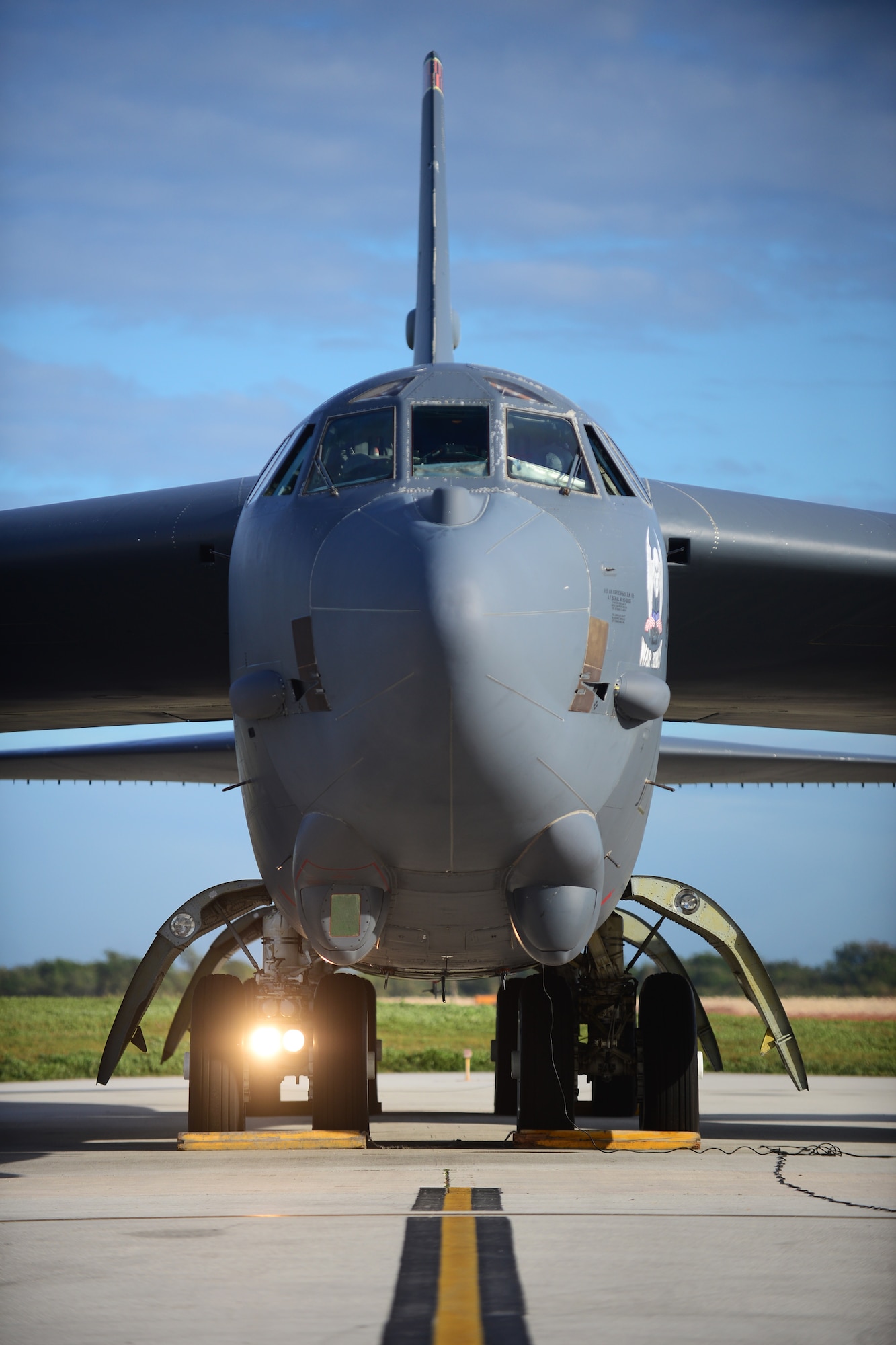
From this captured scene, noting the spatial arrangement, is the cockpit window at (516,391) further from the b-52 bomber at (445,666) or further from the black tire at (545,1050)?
the black tire at (545,1050)

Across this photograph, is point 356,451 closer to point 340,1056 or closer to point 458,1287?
point 340,1056

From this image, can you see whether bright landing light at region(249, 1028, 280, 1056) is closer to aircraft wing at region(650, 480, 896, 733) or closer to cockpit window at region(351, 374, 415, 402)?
aircraft wing at region(650, 480, 896, 733)

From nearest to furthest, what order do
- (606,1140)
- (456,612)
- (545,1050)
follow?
(456,612) < (606,1140) < (545,1050)

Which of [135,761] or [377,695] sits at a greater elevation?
[135,761]

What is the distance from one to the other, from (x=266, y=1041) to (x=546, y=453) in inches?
266

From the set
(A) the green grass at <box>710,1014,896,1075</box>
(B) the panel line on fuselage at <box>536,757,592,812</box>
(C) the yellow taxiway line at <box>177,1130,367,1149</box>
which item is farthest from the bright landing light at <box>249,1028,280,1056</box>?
(A) the green grass at <box>710,1014,896,1075</box>

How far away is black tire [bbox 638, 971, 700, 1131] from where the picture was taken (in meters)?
10.0

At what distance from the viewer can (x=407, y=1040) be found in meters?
40.2

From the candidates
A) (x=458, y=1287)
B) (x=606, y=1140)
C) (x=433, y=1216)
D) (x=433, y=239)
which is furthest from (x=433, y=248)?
(x=458, y=1287)

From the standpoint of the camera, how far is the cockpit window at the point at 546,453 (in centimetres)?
790

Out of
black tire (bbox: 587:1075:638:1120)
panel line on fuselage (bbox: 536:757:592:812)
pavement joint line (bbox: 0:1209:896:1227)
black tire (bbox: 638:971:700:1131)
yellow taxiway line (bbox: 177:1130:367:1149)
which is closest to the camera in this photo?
pavement joint line (bbox: 0:1209:896:1227)

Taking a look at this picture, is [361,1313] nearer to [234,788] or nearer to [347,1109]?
[234,788]

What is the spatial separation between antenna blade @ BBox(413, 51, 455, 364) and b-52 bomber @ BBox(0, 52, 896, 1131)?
58 mm

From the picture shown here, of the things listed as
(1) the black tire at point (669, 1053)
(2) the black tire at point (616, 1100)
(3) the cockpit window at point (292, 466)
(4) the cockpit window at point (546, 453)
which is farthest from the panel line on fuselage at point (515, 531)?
(2) the black tire at point (616, 1100)
